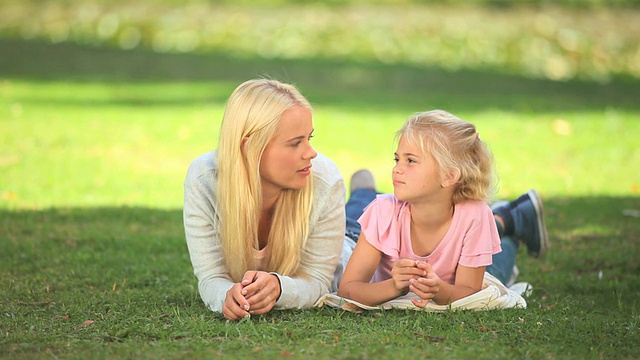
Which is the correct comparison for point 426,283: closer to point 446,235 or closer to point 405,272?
point 405,272

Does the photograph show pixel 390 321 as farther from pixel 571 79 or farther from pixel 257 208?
pixel 571 79

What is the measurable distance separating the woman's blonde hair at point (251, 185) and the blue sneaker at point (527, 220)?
165 centimetres

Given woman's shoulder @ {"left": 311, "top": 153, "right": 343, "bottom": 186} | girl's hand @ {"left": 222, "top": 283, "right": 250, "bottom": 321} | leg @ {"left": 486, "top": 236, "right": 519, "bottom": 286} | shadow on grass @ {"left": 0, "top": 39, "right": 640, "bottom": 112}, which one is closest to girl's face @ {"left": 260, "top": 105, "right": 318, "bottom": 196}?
woman's shoulder @ {"left": 311, "top": 153, "right": 343, "bottom": 186}

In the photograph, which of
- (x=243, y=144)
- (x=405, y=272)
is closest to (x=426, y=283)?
(x=405, y=272)

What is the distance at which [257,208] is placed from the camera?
14.5 feet

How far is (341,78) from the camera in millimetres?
14672

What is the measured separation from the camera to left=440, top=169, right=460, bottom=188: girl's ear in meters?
4.37

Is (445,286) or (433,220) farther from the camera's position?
(433,220)

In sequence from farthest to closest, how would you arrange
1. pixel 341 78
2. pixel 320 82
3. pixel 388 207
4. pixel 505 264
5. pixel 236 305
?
pixel 341 78
pixel 320 82
pixel 505 264
pixel 388 207
pixel 236 305

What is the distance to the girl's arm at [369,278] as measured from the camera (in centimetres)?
421

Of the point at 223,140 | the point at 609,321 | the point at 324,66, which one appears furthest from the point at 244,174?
the point at 324,66

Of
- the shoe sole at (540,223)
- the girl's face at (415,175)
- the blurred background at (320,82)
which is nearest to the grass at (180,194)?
the blurred background at (320,82)

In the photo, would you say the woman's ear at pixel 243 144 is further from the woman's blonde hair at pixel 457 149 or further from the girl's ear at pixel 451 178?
the girl's ear at pixel 451 178

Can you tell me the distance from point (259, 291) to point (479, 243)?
1.08 m
